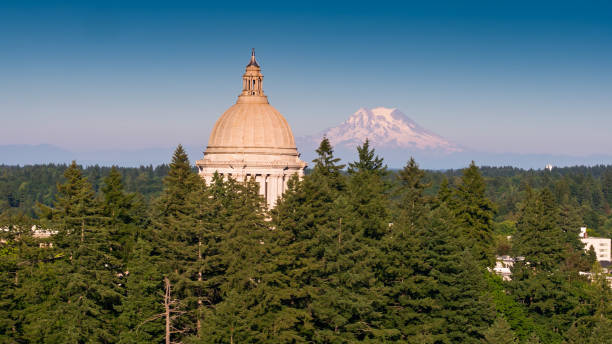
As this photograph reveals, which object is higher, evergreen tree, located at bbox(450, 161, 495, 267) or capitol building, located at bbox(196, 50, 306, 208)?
capitol building, located at bbox(196, 50, 306, 208)

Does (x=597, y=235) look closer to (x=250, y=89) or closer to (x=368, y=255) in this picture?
(x=250, y=89)

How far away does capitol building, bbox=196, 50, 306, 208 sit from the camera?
2790 inches

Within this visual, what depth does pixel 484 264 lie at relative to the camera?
55125 mm

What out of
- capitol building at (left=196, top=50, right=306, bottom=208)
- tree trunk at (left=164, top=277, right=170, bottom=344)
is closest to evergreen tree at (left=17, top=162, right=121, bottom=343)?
tree trunk at (left=164, top=277, right=170, bottom=344)

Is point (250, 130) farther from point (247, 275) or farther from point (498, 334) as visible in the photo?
point (498, 334)

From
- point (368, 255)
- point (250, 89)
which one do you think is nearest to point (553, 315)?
point (368, 255)

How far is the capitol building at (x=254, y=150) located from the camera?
7088cm

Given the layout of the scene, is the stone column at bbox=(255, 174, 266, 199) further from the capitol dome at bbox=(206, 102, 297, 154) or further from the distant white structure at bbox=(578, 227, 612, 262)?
the distant white structure at bbox=(578, 227, 612, 262)

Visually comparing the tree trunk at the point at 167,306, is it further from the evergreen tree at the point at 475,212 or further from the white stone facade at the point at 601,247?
the white stone facade at the point at 601,247

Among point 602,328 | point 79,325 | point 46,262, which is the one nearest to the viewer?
point 79,325

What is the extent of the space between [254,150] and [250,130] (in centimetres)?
208

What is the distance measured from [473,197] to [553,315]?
11.9 m

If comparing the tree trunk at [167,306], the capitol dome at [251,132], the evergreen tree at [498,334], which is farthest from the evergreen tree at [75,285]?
the capitol dome at [251,132]

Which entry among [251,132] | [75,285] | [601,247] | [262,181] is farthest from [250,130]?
[601,247]
